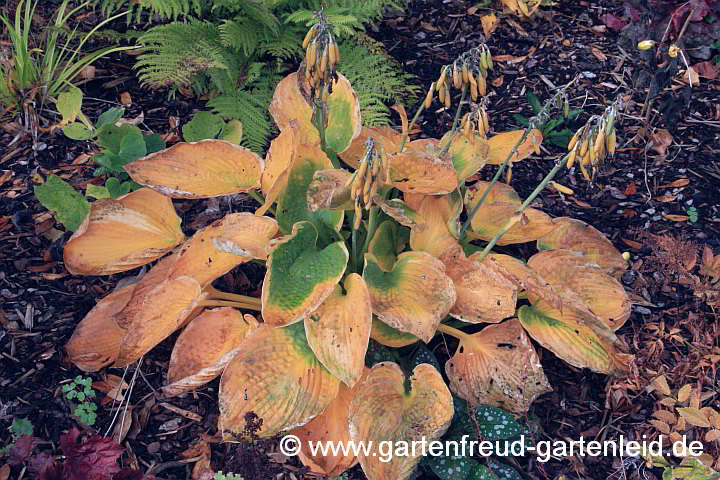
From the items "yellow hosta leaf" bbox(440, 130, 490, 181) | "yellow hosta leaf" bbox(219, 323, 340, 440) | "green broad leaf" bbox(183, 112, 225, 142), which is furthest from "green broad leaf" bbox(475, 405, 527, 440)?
"green broad leaf" bbox(183, 112, 225, 142)

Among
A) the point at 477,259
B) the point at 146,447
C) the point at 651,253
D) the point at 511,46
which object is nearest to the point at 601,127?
the point at 477,259

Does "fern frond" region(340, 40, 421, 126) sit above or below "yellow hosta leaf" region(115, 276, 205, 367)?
above

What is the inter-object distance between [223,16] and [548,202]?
1.73m

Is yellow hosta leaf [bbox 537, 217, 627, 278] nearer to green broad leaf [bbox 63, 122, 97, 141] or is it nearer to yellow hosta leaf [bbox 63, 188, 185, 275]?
yellow hosta leaf [bbox 63, 188, 185, 275]

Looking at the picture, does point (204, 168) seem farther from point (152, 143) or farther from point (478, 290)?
point (478, 290)

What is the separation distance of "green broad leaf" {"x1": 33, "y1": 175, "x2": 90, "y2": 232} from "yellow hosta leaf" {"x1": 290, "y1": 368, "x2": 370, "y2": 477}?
42.9 inches

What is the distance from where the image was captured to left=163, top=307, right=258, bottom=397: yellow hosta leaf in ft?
6.77

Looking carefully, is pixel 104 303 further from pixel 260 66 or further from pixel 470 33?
pixel 470 33

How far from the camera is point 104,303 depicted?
2271 mm

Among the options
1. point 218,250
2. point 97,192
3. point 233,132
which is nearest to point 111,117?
point 97,192

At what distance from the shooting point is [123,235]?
7.38 ft

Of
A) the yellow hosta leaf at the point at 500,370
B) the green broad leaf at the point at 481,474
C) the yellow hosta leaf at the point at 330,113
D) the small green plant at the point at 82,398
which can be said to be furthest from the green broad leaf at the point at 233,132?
the green broad leaf at the point at 481,474

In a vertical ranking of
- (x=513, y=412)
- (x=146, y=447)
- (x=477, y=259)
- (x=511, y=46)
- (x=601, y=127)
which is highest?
(x=601, y=127)

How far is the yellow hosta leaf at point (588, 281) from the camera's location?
7.11 feet
